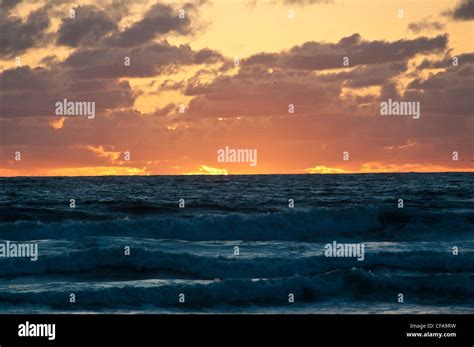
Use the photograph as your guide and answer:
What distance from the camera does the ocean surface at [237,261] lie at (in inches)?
753

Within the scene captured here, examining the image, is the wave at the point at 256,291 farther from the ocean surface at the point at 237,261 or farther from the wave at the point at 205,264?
the wave at the point at 205,264

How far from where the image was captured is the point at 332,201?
50281mm

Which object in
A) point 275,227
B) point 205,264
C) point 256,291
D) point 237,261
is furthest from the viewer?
point 275,227

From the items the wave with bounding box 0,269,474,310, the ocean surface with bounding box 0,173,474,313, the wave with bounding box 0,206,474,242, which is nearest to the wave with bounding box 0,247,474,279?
the ocean surface with bounding box 0,173,474,313

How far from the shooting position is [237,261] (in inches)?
967

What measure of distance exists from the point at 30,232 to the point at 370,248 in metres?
14.3

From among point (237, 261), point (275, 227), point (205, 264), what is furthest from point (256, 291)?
point (275, 227)

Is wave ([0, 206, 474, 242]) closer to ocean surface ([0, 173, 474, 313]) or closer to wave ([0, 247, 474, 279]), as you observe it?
ocean surface ([0, 173, 474, 313])

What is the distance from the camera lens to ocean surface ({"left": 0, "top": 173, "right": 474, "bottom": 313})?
1912 centimetres

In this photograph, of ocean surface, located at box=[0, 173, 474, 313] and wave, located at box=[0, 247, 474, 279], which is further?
wave, located at box=[0, 247, 474, 279]

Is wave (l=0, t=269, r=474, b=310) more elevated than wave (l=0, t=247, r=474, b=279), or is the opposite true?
wave (l=0, t=247, r=474, b=279)

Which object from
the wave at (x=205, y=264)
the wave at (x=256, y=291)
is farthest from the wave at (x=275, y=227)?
the wave at (x=256, y=291)

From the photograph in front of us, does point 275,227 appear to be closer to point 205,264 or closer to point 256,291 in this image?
point 205,264

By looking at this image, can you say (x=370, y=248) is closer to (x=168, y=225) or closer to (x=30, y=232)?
(x=168, y=225)
